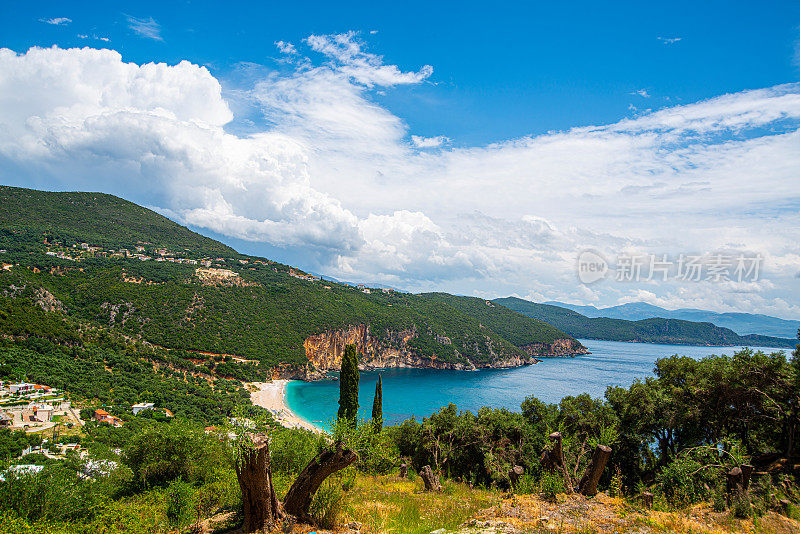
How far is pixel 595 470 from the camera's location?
923 centimetres

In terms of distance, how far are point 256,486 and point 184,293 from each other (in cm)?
7416

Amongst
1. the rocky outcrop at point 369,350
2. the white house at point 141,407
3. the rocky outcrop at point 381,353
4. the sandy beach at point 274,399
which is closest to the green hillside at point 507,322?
the rocky outcrop at point 381,353

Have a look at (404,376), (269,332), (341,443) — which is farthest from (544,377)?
(341,443)

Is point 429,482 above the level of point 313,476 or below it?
below

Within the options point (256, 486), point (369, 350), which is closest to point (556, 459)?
point (256, 486)

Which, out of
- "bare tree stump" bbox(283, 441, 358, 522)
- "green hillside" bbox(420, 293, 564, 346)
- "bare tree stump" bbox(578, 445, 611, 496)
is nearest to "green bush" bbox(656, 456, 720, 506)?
"bare tree stump" bbox(578, 445, 611, 496)

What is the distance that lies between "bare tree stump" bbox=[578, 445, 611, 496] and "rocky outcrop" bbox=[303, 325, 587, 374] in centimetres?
7465

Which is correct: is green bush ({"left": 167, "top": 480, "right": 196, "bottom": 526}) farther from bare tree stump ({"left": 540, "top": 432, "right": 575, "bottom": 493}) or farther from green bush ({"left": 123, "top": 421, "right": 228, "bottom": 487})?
bare tree stump ({"left": 540, "top": 432, "right": 575, "bottom": 493})

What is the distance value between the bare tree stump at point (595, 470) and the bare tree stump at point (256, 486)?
A: 25.1 ft

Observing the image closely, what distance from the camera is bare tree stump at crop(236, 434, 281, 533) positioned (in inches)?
263

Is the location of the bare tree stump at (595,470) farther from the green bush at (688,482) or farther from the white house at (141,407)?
the white house at (141,407)

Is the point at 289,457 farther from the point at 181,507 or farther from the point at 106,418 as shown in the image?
the point at 106,418

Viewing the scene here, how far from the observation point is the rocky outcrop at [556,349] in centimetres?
13600

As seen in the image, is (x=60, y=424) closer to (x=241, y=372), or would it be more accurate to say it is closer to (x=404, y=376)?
→ (x=241, y=372)
